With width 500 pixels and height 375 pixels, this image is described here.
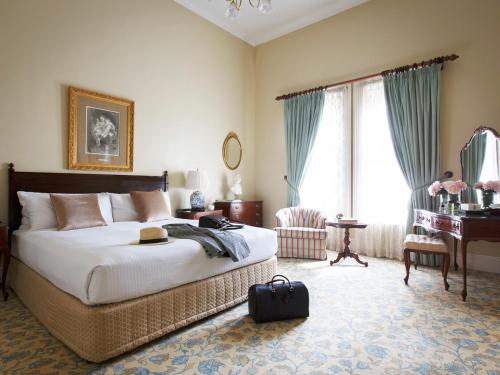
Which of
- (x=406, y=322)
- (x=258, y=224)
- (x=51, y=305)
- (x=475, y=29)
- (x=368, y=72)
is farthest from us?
(x=258, y=224)

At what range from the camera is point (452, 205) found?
3.45m

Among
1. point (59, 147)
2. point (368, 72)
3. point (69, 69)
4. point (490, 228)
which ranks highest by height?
point (368, 72)

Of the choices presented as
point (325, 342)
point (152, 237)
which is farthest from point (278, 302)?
point (152, 237)

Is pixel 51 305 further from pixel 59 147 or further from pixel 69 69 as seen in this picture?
pixel 69 69

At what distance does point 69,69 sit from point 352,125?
4120 mm

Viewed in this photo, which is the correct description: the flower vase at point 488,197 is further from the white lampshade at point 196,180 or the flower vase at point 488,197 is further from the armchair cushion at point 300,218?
the white lampshade at point 196,180

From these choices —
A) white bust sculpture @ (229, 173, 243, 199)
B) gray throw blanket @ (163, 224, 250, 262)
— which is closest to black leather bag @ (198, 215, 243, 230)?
gray throw blanket @ (163, 224, 250, 262)

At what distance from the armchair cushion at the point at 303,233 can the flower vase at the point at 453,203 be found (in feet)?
5.24

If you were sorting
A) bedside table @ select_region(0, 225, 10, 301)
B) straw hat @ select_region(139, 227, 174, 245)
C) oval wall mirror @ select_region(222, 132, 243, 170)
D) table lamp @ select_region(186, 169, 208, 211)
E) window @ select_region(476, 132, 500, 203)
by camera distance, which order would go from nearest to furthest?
straw hat @ select_region(139, 227, 174, 245) < bedside table @ select_region(0, 225, 10, 301) < window @ select_region(476, 132, 500, 203) < table lamp @ select_region(186, 169, 208, 211) < oval wall mirror @ select_region(222, 132, 243, 170)

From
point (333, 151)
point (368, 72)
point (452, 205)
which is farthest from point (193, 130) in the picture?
point (452, 205)

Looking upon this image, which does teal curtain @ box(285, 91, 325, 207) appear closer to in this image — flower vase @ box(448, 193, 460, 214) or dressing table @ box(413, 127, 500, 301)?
dressing table @ box(413, 127, 500, 301)

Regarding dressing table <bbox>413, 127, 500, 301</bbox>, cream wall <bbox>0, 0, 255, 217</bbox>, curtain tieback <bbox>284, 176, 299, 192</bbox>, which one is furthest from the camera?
curtain tieback <bbox>284, 176, 299, 192</bbox>

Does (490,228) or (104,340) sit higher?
(490,228)

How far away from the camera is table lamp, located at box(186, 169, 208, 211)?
15.2ft
